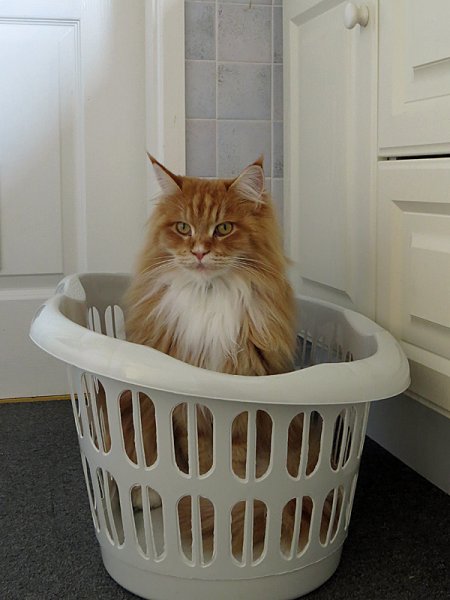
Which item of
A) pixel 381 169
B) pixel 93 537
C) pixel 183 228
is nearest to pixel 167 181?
pixel 183 228

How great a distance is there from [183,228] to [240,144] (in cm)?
78

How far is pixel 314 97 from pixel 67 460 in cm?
92

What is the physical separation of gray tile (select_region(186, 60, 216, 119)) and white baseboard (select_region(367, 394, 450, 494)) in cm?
82

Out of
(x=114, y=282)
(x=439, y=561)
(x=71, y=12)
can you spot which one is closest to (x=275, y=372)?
(x=439, y=561)

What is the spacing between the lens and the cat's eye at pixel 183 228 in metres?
1.16

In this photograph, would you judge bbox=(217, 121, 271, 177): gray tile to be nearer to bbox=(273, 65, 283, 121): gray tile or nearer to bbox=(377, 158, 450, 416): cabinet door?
bbox=(273, 65, 283, 121): gray tile

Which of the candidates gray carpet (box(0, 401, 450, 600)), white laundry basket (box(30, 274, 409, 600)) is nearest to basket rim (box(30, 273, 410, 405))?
white laundry basket (box(30, 274, 409, 600))

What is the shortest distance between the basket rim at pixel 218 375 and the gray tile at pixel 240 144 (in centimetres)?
99

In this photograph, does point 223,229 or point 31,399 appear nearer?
point 223,229

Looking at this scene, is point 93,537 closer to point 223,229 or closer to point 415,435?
point 223,229

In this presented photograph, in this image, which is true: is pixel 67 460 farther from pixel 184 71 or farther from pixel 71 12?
pixel 71 12

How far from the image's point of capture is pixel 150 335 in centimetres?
117

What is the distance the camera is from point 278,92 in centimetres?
189

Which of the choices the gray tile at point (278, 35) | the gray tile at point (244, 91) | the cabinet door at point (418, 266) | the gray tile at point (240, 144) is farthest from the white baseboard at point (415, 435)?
the gray tile at point (278, 35)
